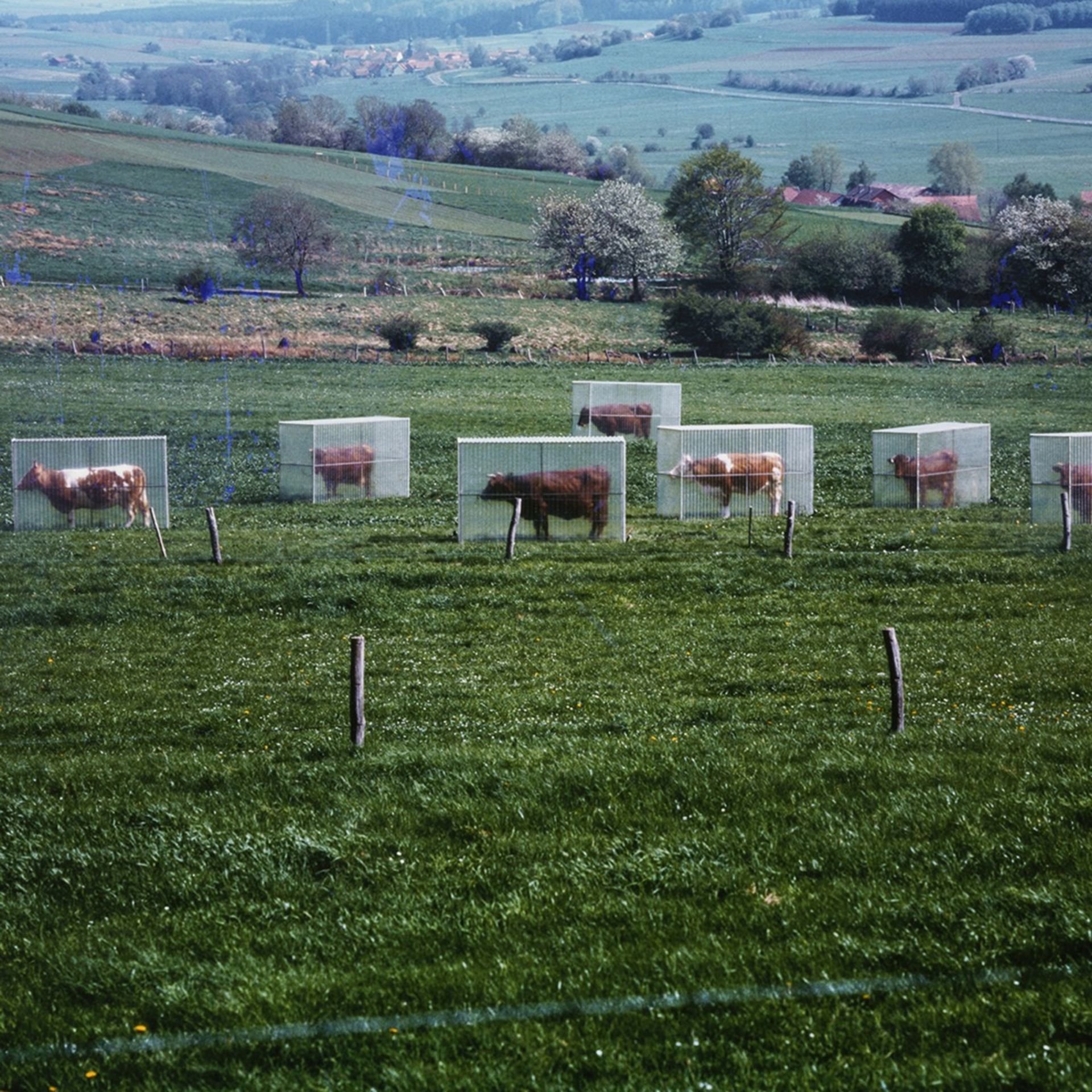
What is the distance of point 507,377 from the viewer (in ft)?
198

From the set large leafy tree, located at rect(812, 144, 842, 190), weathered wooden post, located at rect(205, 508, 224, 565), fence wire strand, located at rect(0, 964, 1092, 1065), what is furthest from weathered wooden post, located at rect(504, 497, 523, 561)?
large leafy tree, located at rect(812, 144, 842, 190)

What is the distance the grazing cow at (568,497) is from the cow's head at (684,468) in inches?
134

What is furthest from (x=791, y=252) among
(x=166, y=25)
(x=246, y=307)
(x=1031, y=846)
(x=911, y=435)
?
(x=1031, y=846)

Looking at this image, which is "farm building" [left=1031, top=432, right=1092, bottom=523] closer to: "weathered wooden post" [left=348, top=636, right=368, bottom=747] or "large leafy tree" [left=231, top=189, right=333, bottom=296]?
"weathered wooden post" [left=348, top=636, right=368, bottom=747]

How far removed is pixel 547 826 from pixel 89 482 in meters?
22.4

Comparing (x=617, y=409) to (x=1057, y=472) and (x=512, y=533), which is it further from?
(x=512, y=533)

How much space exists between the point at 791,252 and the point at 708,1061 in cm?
6429

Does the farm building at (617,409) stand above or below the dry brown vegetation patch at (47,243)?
below

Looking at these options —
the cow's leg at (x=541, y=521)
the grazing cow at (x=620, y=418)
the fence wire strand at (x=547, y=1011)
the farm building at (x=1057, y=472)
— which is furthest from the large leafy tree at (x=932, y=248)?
the fence wire strand at (x=547, y=1011)

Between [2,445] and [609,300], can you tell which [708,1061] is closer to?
[2,445]

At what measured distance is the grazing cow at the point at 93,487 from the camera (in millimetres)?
29766

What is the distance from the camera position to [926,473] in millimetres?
32531

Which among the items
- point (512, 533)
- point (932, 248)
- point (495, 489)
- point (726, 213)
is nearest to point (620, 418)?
point (495, 489)

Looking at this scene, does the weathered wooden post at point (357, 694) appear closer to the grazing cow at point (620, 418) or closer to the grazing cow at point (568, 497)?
the grazing cow at point (568, 497)
